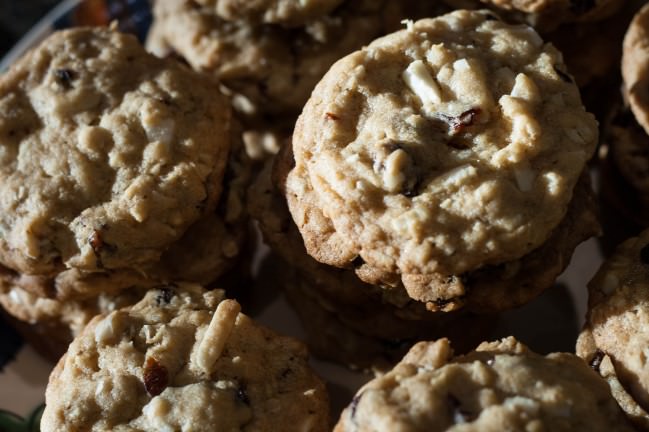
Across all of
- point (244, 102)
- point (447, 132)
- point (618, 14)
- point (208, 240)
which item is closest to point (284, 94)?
point (244, 102)

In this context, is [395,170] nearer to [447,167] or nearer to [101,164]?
[447,167]

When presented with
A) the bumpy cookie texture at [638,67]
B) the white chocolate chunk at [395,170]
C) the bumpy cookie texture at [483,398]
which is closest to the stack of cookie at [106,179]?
the white chocolate chunk at [395,170]

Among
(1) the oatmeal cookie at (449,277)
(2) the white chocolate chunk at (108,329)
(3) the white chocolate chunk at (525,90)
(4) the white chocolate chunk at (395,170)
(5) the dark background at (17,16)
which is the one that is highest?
(4) the white chocolate chunk at (395,170)

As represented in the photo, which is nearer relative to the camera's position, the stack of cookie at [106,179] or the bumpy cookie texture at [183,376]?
the bumpy cookie texture at [183,376]

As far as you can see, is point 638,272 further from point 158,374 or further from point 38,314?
point 38,314

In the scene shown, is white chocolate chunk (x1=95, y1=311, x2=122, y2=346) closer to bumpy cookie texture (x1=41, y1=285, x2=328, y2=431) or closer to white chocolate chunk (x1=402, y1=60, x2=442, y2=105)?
bumpy cookie texture (x1=41, y1=285, x2=328, y2=431)

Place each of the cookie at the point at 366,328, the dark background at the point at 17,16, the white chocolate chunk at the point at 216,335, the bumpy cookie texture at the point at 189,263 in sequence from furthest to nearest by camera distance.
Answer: the dark background at the point at 17,16, the cookie at the point at 366,328, the bumpy cookie texture at the point at 189,263, the white chocolate chunk at the point at 216,335

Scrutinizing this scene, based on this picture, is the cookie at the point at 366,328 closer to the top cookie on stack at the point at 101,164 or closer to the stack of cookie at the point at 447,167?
the stack of cookie at the point at 447,167
